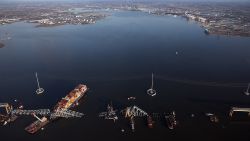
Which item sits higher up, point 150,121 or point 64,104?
point 64,104

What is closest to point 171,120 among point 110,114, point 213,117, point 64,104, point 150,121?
point 150,121

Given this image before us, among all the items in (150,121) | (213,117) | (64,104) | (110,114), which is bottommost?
(213,117)

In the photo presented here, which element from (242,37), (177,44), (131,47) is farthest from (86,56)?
(242,37)

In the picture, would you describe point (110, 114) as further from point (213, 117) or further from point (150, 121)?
point (213, 117)

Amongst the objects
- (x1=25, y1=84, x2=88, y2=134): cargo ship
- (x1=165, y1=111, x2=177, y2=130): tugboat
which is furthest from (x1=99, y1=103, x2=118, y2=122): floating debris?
(x1=165, y1=111, x2=177, y2=130): tugboat

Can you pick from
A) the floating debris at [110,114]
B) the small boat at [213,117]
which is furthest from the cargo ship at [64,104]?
the small boat at [213,117]

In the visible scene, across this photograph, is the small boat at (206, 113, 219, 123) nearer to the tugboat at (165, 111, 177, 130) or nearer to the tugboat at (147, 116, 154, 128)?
the tugboat at (165, 111, 177, 130)
